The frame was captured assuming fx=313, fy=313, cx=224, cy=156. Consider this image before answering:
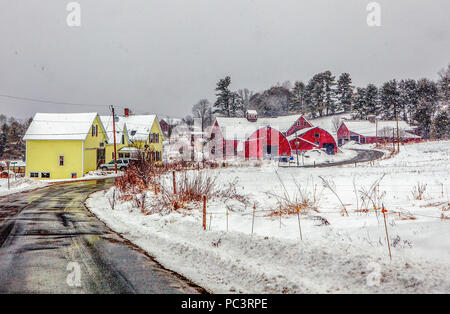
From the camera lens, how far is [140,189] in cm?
1572

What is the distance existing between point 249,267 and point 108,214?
8.72m

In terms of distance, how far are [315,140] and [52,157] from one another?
1638 inches

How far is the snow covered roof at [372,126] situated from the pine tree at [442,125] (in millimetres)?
6331

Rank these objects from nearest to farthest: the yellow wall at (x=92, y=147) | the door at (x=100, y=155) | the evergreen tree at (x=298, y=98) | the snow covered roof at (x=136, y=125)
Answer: the yellow wall at (x=92, y=147) → the door at (x=100, y=155) → the snow covered roof at (x=136, y=125) → the evergreen tree at (x=298, y=98)

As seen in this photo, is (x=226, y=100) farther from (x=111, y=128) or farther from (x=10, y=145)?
(x=10, y=145)

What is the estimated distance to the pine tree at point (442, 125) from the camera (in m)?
66.0

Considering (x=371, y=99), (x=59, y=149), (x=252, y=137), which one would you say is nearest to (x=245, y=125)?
(x=252, y=137)

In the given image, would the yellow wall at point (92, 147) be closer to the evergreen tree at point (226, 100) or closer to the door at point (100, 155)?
the door at point (100, 155)

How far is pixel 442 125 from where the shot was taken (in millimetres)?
66500

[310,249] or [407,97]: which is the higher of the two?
[407,97]

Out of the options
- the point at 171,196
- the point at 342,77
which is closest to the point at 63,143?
the point at 171,196

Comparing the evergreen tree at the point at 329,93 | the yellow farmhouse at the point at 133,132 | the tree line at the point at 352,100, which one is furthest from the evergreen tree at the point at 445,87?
the yellow farmhouse at the point at 133,132

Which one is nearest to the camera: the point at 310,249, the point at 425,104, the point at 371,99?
the point at 310,249
